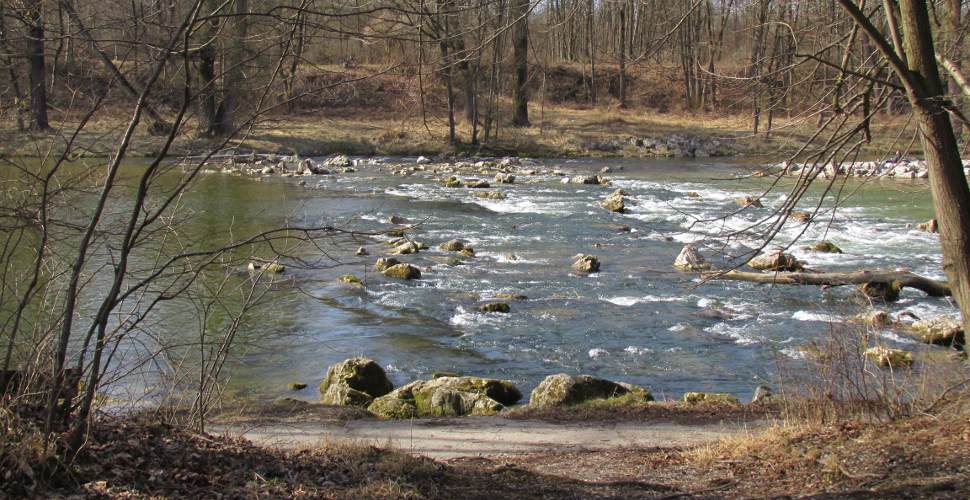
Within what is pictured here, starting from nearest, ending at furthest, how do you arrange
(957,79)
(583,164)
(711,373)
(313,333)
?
1. (957,79)
2. (711,373)
3. (313,333)
4. (583,164)

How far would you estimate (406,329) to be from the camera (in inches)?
469

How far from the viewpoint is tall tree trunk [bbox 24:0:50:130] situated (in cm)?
441

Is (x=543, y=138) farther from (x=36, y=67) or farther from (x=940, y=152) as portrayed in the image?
(x=36, y=67)

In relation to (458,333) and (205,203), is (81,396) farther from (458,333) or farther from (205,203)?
(205,203)

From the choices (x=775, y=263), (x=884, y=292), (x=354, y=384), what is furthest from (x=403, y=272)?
(x=884, y=292)

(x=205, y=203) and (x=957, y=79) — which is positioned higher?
(x=957, y=79)

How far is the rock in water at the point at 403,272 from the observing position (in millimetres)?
15016

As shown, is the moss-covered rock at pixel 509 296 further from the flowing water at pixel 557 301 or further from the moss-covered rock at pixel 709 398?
the moss-covered rock at pixel 709 398

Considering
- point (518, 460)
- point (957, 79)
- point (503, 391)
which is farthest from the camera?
point (503, 391)

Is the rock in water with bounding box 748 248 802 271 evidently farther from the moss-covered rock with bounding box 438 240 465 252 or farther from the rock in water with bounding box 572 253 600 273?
the moss-covered rock with bounding box 438 240 465 252

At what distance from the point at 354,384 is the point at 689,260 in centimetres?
823

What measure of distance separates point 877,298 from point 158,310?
10560 millimetres

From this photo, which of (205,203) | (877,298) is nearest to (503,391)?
(877,298)

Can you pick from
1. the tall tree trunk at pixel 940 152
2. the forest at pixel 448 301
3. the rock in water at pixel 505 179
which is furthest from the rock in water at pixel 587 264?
the rock in water at pixel 505 179
